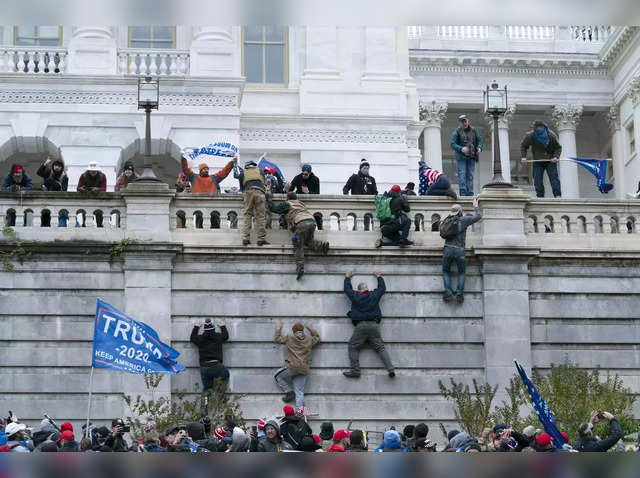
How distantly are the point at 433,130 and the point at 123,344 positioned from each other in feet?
138

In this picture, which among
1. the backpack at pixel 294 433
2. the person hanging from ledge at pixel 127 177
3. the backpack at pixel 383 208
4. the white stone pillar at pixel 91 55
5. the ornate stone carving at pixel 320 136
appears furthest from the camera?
the ornate stone carving at pixel 320 136

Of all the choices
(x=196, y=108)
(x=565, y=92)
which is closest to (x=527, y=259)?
(x=196, y=108)

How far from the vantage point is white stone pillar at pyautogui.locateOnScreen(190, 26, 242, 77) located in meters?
35.7

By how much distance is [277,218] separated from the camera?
25.4 metres

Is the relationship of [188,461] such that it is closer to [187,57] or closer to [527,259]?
[527,259]

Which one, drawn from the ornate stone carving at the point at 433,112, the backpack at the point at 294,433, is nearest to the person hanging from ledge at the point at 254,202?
the backpack at the point at 294,433

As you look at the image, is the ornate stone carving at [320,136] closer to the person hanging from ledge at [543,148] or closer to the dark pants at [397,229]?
the person hanging from ledge at [543,148]

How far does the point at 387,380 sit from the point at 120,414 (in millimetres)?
5263

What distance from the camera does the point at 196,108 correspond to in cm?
3566

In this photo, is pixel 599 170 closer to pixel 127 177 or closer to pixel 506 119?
pixel 127 177

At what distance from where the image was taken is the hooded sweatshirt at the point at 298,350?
23.9 m

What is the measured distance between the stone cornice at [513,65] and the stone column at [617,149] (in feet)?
6.63

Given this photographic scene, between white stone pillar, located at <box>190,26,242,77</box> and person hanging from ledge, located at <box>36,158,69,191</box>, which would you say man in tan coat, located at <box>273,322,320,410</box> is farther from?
white stone pillar, located at <box>190,26,242,77</box>

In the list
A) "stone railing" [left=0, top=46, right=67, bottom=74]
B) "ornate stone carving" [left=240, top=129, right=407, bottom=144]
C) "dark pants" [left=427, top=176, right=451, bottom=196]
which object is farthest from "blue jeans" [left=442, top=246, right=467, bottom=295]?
"stone railing" [left=0, top=46, right=67, bottom=74]
